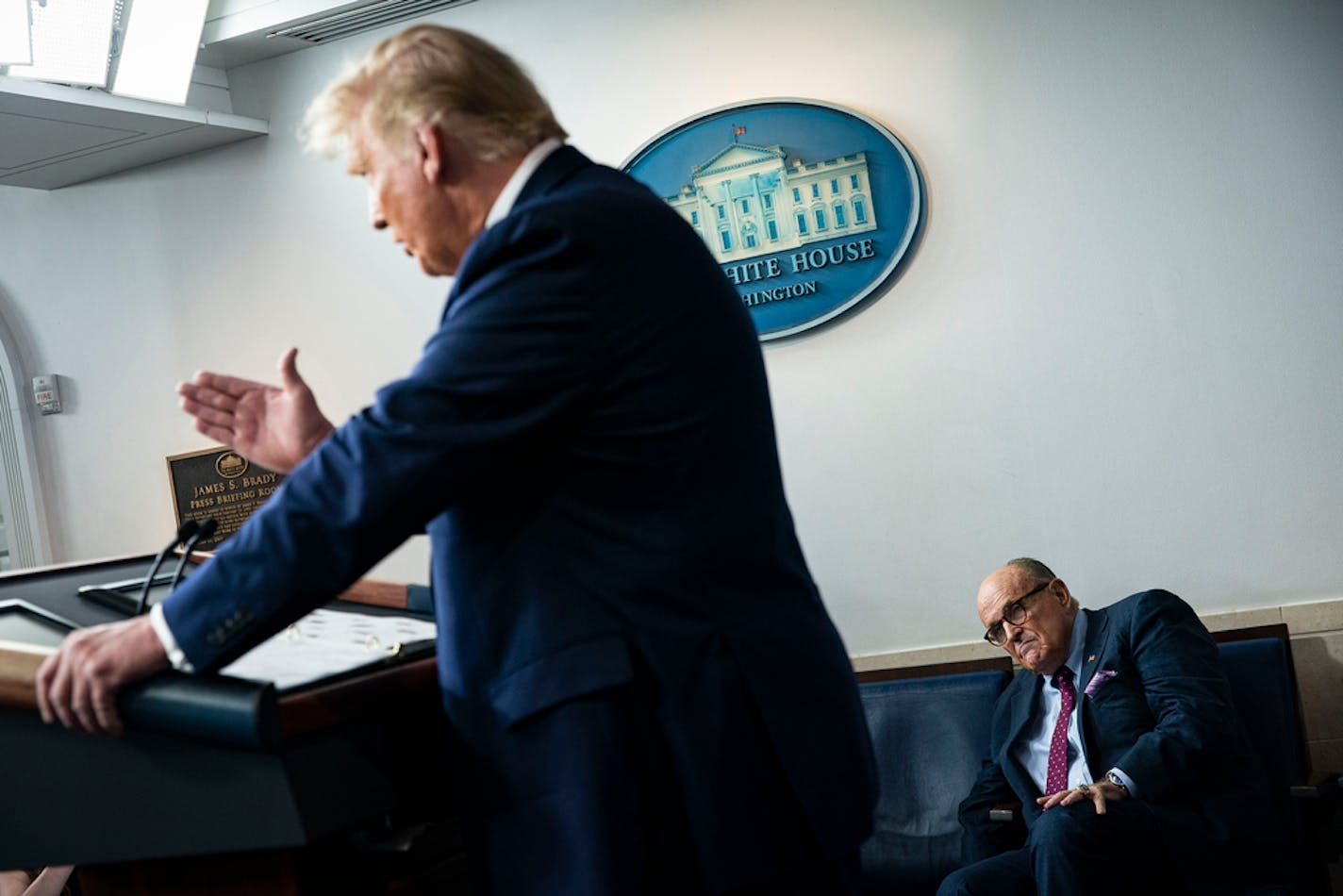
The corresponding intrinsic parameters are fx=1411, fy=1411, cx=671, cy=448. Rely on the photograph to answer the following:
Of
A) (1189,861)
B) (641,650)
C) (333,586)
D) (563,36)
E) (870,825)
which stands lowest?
(1189,861)

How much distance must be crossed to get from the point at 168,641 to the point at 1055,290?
3386 millimetres

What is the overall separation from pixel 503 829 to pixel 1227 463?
125 inches

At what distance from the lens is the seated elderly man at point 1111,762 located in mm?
3465

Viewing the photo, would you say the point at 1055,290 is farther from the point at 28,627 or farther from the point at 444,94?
the point at 28,627

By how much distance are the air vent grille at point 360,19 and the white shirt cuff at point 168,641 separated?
3.91 metres

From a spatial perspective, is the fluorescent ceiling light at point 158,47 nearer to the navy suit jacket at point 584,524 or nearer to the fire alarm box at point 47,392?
the fire alarm box at point 47,392

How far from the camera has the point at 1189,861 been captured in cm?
347

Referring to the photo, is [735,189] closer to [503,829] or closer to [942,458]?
[942,458]

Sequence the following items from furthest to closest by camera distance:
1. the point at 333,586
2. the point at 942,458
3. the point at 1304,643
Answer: the point at 942,458
the point at 1304,643
the point at 333,586

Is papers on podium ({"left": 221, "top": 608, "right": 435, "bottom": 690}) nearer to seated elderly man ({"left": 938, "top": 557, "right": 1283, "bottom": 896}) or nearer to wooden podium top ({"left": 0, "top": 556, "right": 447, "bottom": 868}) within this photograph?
wooden podium top ({"left": 0, "top": 556, "right": 447, "bottom": 868})

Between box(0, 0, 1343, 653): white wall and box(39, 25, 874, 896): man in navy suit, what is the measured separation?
288 centimetres

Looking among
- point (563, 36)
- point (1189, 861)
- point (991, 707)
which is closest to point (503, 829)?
point (1189, 861)

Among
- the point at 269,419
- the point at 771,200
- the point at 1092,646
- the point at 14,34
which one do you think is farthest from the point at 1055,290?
the point at 14,34

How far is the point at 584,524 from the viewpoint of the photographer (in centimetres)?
140
